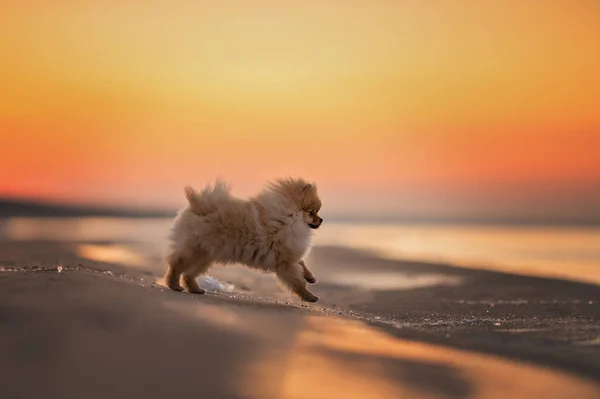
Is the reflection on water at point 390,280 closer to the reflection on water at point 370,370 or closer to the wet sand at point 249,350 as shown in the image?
the wet sand at point 249,350

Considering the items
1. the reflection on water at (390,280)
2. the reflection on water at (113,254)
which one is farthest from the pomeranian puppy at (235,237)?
the reflection on water at (113,254)

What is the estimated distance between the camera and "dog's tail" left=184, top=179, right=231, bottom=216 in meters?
6.31

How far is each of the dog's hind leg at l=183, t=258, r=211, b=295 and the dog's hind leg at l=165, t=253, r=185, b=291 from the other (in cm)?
8

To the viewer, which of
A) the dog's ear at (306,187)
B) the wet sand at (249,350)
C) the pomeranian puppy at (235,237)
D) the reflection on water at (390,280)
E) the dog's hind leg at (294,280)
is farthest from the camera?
the reflection on water at (390,280)

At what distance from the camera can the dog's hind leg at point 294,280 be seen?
6.46 meters

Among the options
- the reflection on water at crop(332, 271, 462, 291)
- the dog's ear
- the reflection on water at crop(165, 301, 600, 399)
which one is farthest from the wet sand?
the reflection on water at crop(332, 271, 462, 291)

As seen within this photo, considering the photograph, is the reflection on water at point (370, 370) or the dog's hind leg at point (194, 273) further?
the dog's hind leg at point (194, 273)

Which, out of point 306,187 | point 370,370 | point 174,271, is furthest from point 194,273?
point 370,370

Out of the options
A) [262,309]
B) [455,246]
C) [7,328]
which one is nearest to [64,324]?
[7,328]

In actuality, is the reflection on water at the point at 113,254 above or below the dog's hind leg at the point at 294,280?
below

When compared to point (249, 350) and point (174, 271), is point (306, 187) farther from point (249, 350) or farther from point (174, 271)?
point (249, 350)

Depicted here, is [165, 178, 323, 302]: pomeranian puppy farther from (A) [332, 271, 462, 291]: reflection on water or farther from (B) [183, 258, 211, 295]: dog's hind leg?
(A) [332, 271, 462, 291]: reflection on water

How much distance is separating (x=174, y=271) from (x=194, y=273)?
19 cm

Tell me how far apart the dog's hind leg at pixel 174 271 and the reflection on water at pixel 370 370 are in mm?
1980
